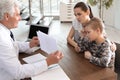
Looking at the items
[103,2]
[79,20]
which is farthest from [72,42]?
[103,2]

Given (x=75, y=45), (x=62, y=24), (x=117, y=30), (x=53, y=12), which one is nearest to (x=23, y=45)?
(x=75, y=45)

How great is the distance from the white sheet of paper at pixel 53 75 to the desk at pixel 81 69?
43 mm

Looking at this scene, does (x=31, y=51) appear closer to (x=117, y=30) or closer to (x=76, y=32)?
(x=76, y=32)

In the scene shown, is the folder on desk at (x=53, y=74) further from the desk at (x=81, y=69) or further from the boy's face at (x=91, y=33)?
the boy's face at (x=91, y=33)

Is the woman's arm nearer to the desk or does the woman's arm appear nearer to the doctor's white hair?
the desk

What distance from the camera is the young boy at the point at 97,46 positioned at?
1620mm

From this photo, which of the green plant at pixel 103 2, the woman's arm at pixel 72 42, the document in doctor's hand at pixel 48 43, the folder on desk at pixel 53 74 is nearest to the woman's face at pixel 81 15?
the woman's arm at pixel 72 42

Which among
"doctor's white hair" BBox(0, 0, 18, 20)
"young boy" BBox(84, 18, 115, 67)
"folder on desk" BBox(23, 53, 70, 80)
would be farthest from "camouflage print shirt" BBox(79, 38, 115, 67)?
"doctor's white hair" BBox(0, 0, 18, 20)

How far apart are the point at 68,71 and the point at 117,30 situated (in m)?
3.95

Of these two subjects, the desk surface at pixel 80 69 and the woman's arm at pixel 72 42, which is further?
the woman's arm at pixel 72 42

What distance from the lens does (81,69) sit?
1.54 m

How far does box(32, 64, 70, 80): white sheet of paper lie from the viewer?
1383 millimetres

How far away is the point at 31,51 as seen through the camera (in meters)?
1.87

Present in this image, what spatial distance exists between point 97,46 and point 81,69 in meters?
0.27
